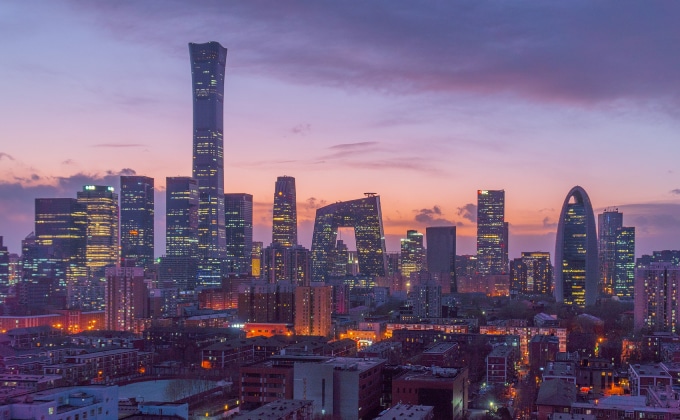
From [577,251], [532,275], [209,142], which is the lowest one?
[532,275]

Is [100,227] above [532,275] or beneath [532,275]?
above

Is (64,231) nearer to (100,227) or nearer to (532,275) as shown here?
(100,227)

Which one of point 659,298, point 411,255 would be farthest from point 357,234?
point 659,298

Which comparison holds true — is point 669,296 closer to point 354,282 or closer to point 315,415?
point 315,415

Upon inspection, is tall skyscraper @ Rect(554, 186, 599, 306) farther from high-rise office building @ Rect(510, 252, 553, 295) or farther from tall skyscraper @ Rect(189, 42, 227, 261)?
tall skyscraper @ Rect(189, 42, 227, 261)

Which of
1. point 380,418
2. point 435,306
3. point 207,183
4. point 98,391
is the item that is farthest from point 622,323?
point 207,183

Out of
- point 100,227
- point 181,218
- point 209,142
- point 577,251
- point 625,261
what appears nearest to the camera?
point 577,251

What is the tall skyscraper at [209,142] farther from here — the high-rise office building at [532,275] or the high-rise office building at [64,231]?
the high-rise office building at [532,275]

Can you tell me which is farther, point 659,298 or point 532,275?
point 532,275
